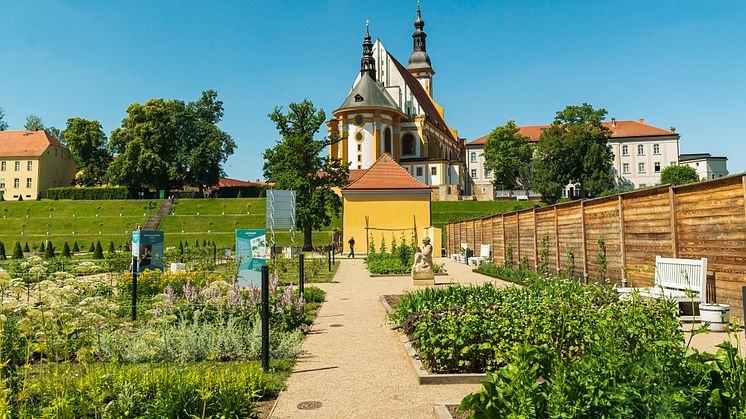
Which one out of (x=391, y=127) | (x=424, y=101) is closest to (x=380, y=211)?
(x=391, y=127)

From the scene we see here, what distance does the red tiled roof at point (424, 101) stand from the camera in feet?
265

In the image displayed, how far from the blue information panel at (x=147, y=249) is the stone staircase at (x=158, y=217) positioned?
3953 cm

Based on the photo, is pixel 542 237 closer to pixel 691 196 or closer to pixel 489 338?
pixel 691 196

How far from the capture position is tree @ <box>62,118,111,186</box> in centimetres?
7869

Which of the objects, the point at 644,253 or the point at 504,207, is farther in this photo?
the point at 504,207

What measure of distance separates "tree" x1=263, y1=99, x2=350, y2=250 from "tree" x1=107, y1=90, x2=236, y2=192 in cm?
3388

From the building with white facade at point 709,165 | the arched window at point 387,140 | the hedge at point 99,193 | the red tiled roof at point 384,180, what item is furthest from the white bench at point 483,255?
the building with white facade at point 709,165

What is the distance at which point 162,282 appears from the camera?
1483 centimetres

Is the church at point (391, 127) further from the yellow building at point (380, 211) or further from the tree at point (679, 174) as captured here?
the tree at point (679, 174)

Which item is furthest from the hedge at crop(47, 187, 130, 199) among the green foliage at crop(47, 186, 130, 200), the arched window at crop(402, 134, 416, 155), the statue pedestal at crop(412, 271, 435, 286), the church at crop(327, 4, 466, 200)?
the statue pedestal at crop(412, 271, 435, 286)

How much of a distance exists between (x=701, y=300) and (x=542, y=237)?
8.94 meters

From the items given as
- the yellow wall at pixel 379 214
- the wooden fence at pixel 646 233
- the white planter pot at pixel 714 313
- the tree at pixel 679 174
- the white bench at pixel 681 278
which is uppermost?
the tree at pixel 679 174

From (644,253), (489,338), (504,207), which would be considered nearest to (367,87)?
(504,207)

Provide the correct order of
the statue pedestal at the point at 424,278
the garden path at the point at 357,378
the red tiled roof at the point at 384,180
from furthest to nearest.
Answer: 1. the red tiled roof at the point at 384,180
2. the statue pedestal at the point at 424,278
3. the garden path at the point at 357,378
